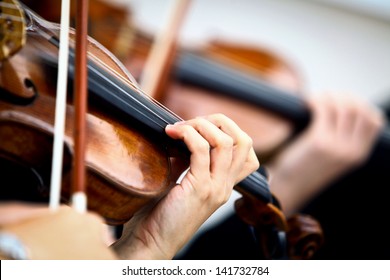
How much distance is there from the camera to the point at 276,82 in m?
1.35

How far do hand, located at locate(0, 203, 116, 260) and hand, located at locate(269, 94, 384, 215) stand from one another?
34.1 inches

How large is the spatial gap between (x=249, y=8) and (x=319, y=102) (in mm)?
922

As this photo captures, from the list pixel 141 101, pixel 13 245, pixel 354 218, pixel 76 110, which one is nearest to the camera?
pixel 13 245

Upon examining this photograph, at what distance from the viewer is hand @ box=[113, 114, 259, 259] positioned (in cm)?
57

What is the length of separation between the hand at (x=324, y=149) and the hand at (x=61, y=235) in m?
0.87

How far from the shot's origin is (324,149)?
4.24 ft

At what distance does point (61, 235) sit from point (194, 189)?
8.6 inches

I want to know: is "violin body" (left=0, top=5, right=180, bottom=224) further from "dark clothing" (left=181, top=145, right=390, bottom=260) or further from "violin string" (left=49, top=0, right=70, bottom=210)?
"dark clothing" (left=181, top=145, right=390, bottom=260)

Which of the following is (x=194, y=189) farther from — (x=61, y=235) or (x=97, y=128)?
(x=61, y=235)

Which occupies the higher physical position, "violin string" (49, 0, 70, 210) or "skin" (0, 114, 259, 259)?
"violin string" (49, 0, 70, 210)

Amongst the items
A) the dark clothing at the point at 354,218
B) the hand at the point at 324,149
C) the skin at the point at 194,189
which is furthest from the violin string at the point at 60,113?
the hand at the point at 324,149

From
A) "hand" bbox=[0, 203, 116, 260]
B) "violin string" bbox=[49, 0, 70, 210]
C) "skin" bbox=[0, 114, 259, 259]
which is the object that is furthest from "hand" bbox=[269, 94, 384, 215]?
"hand" bbox=[0, 203, 116, 260]

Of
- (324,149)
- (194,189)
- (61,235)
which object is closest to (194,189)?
(194,189)
